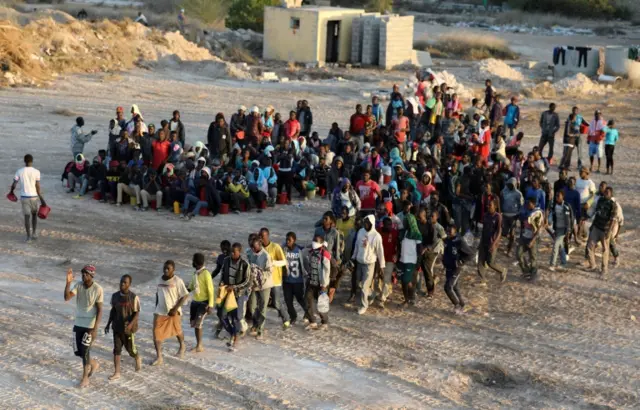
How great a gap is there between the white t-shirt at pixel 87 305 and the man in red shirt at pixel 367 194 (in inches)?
230

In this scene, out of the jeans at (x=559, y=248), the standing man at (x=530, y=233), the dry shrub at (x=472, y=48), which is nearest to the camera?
the standing man at (x=530, y=233)

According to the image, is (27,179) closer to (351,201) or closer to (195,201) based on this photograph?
(195,201)

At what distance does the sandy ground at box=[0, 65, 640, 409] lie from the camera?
1136 centimetres

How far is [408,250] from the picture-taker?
13836 millimetres

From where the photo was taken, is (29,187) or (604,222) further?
(29,187)

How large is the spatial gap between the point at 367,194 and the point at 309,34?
79.2 feet

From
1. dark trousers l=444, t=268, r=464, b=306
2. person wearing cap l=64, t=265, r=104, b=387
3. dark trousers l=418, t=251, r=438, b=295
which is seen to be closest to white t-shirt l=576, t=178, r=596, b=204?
dark trousers l=418, t=251, r=438, b=295

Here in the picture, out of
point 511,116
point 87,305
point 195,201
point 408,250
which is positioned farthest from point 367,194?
point 511,116

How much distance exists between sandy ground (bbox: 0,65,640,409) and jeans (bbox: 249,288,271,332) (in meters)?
0.24

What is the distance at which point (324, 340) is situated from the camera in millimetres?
12898

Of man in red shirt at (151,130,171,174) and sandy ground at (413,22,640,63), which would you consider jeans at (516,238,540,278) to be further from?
sandy ground at (413,22,640,63)

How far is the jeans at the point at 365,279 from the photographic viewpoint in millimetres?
13602

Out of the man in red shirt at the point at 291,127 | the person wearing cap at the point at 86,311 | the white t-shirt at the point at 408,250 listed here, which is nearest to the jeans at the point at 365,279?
the white t-shirt at the point at 408,250

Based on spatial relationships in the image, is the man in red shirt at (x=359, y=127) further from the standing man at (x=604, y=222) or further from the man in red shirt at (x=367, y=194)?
the standing man at (x=604, y=222)
